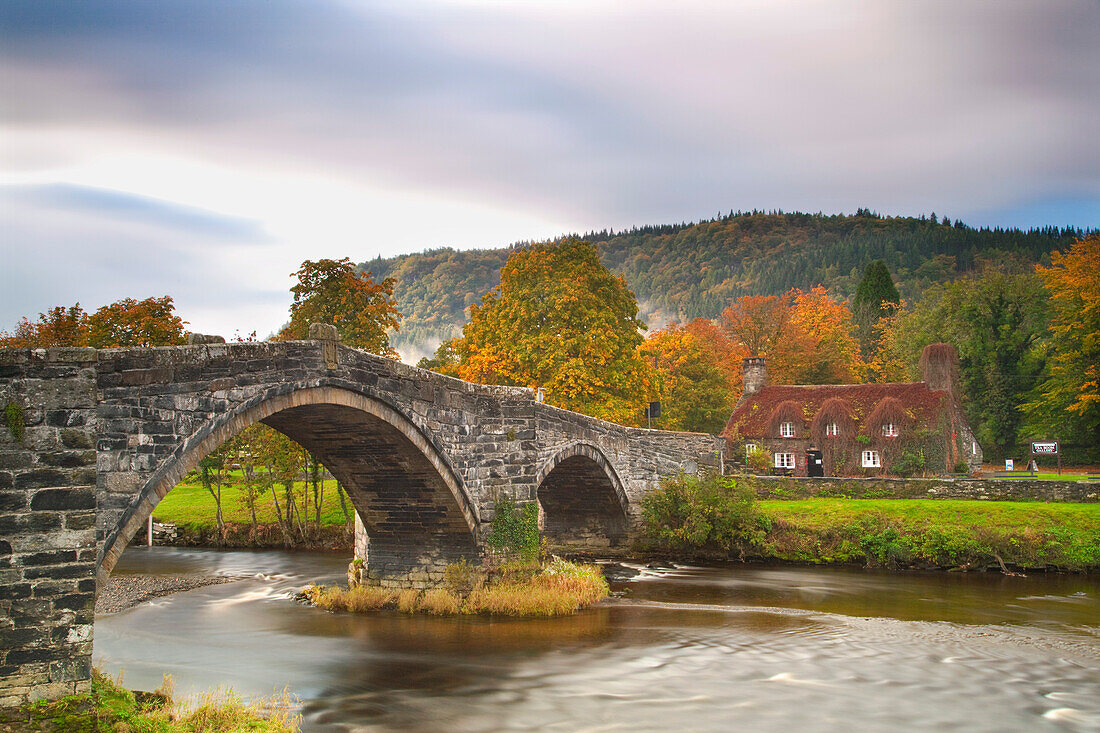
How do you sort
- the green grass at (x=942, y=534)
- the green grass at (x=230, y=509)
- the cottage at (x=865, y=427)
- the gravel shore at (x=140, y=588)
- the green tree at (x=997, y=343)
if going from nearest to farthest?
the gravel shore at (x=140, y=588) < the green grass at (x=942, y=534) < the green grass at (x=230, y=509) < the cottage at (x=865, y=427) < the green tree at (x=997, y=343)

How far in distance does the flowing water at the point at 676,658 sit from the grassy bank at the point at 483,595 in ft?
1.22

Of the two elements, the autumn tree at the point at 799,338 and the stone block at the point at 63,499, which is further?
the autumn tree at the point at 799,338

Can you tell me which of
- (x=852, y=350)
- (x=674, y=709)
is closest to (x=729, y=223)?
(x=852, y=350)

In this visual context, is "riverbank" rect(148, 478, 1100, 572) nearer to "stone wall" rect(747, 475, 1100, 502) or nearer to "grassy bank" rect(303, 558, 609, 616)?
"stone wall" rect(747, 475, 1100, 502)

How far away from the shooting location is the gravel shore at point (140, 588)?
58.1 ft

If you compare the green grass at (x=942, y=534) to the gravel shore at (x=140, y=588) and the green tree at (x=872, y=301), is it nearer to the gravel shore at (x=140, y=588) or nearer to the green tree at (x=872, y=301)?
the gravel shore at (x=140, y=588)

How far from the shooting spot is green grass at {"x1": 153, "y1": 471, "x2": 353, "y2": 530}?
28859 millimetres

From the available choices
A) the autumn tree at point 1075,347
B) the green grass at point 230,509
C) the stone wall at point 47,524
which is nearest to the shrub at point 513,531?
the stone wall at point 47,524

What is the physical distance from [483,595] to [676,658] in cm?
423

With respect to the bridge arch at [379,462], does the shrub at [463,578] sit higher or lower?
lower

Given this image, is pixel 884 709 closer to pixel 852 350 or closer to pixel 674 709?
pixel 674 709

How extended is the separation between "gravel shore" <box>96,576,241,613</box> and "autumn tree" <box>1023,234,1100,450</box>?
109ft

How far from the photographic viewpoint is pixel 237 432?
37.4 feet

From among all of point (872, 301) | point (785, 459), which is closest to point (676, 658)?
point (785, 459)
